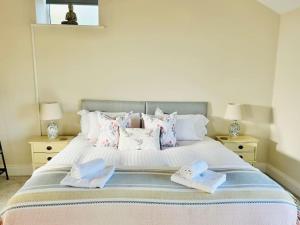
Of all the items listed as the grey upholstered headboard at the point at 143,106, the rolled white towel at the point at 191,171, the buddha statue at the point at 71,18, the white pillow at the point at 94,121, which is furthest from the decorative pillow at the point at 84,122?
the rolled white towel at the point at 191,171

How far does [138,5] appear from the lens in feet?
11.0

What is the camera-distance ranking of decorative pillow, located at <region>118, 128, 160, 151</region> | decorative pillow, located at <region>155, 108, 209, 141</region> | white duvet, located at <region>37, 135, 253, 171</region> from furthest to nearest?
decorative pillow, located at <region>155, 108, 209, 141</region>, decorative pillow, located at <region>118, 128, 160, 151</region>, white duvet, located at <region>37, 135, 253, 171</region>

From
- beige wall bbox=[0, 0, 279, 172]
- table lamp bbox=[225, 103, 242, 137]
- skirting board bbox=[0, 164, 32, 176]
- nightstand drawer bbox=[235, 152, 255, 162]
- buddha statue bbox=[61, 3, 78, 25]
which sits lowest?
skirting board bbox=[0, 164, 32, 176]

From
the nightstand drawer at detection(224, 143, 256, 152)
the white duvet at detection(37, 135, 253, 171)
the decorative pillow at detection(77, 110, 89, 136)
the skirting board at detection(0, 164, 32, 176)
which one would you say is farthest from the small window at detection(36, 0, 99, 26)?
the nightstand drawer at detection(224, 143, 256, 152)

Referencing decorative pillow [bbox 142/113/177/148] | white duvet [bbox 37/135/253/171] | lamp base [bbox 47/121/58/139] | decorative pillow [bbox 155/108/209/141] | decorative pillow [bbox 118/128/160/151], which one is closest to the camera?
white duvet [bbox 37/135/253/171]

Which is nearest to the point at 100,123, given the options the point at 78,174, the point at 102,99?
the point at 102,99

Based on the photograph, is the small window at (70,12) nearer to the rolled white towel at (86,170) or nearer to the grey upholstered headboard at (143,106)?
the grey upholstered headboard at (143,106)

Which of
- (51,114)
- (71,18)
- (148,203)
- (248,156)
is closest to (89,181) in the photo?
(148,203)

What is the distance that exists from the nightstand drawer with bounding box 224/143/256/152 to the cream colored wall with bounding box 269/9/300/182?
1.45 ft

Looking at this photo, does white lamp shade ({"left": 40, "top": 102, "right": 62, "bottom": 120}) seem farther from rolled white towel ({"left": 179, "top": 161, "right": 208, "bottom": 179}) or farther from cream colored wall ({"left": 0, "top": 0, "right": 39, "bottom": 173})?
rolled white towel ({"left": 179, "top": 161, "right": 208, "bottom": 179})

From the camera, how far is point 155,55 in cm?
347

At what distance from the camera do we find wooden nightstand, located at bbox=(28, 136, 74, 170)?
10.6ft

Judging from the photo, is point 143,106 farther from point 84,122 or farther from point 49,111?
point 49,111

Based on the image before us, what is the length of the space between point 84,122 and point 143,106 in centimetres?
81
